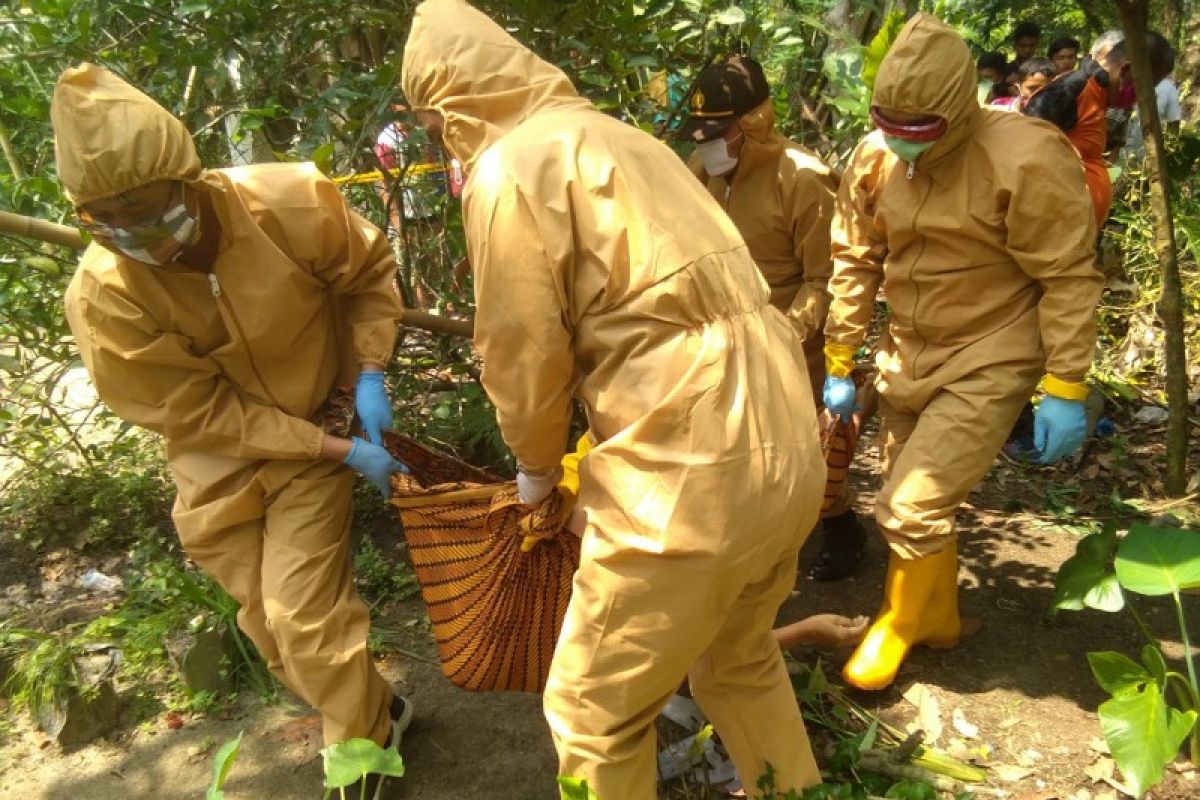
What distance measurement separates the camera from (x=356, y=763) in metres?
1.87

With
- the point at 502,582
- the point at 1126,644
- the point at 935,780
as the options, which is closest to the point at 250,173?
the point at 502,582

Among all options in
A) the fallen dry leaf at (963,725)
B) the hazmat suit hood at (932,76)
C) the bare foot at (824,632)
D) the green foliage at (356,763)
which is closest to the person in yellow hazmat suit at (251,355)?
the green foliage at (356,763)

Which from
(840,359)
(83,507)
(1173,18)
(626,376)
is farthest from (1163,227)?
(1173,18)

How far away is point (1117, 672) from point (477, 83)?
2.31 meters

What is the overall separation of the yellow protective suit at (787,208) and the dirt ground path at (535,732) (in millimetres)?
781

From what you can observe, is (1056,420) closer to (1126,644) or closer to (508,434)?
(1126,644)

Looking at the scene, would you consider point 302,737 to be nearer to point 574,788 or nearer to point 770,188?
point 574,788

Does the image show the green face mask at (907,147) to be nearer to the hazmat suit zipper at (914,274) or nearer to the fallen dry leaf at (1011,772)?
the hazmat suit zipper at (914,274)

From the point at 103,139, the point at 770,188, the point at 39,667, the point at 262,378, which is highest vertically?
the point at 103,139

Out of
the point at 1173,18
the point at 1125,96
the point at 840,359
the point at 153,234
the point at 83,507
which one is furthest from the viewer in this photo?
the point at 1173,18

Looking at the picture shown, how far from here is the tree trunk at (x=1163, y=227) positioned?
3.24 meters

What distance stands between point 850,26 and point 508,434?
4.36 meters

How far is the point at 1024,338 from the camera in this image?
278 centimetres

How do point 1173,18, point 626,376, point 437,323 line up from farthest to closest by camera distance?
point 1173,18
point 437,323
point 626,376
